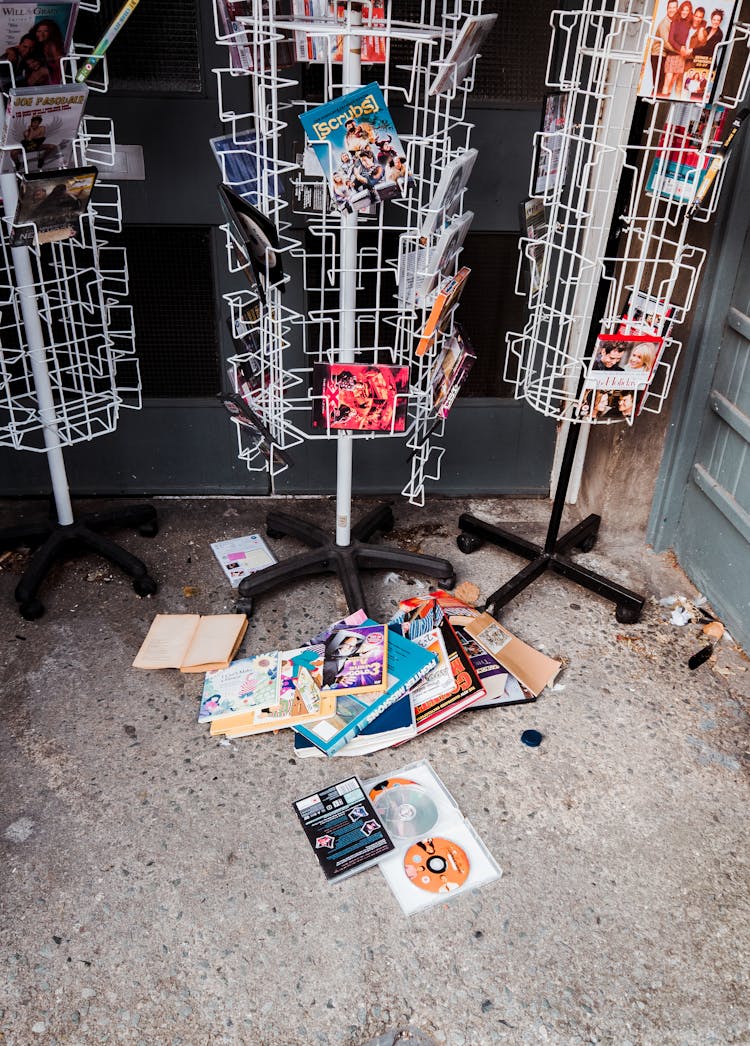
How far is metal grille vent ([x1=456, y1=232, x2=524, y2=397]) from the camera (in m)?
2.71

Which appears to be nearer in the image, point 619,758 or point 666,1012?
point 666,1012

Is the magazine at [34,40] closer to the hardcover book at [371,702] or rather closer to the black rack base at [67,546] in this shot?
the black rack base at [67,546]

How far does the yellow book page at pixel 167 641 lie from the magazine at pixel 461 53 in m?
1.51

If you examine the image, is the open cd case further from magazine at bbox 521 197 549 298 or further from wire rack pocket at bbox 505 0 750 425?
magazine at bbox 521 197 549 298

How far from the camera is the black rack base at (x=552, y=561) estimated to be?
8.07 ft

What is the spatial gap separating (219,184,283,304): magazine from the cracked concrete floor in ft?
3.24

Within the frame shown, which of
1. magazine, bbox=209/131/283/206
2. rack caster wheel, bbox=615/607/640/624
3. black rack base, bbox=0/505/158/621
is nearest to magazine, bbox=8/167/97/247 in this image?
magazine, bbox=209/131/283/206

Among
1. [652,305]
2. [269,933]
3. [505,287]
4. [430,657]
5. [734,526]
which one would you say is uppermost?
[652,305]

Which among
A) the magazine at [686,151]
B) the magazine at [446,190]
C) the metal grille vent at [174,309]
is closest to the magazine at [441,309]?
the magazine at [446,190]

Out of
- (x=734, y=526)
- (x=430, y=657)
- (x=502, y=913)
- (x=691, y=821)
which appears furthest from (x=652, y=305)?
(x=502, y=913)

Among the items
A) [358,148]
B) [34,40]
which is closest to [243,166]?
[358,148]

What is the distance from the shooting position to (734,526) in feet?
7.89

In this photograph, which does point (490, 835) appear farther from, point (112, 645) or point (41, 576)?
point (41, 576)

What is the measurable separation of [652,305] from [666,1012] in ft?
4.94
